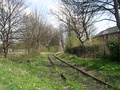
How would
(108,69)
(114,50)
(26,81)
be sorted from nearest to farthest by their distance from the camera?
(26,81) → (108,69) → (114,50)

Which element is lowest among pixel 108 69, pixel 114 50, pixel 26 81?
pixel 108 69

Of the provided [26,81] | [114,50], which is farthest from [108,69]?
[26,81]

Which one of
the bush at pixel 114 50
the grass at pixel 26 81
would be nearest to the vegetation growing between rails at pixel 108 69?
the bush at pixel 114 50

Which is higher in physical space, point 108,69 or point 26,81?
point 26,81

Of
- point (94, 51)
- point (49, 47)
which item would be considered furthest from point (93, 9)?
point (49, 47)

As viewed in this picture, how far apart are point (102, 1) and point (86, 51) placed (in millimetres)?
12954

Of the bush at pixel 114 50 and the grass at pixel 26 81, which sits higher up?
the bush at pixel 114 50

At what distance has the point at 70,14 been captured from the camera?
4547cm

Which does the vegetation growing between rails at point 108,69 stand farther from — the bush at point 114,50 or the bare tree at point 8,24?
the bare tree at point 8,24

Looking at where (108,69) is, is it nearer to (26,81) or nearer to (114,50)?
(114,50)

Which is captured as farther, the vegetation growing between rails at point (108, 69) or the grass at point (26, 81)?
the vegetation growing between rails at point (108, 69)

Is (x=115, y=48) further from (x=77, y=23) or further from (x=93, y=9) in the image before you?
(x=77, y=23)

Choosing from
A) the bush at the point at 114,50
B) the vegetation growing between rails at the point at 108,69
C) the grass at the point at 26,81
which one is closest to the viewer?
the grass at the point at 26,81

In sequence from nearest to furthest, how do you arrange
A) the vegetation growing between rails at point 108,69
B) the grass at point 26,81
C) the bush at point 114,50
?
the grass at point 26,81 < the vegetation growing between rails at point 108,69 < the bush at point 114,50
